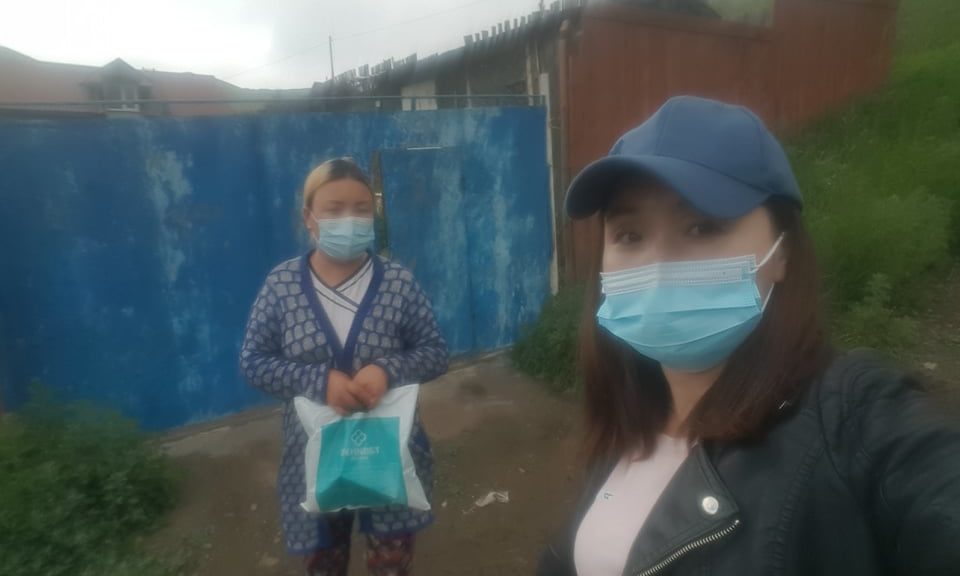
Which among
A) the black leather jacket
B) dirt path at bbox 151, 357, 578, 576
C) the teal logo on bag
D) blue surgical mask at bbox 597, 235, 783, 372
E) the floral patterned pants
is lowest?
dirt path at bbox 151, 357, 578, 576

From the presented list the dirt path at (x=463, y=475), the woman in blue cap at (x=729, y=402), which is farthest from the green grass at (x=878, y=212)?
the woman in blue cap at (x=729, y=402)

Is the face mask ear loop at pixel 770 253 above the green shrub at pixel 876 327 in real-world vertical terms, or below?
above

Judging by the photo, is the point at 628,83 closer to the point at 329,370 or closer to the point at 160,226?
the point at 160,226

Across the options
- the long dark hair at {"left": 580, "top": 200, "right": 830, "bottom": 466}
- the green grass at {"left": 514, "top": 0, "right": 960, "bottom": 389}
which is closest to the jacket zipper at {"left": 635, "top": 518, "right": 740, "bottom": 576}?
the long dark hair at {"left": 580, "top": 200, "right": 830, "bottom": 466}

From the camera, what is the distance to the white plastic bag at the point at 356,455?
1842 millimetres

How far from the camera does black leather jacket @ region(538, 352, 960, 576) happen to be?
31.6 inches

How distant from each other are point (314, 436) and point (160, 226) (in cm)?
277

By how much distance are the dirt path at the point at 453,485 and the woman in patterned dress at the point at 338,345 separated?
1.10 meters

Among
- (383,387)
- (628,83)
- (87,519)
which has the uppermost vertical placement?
(628,83)

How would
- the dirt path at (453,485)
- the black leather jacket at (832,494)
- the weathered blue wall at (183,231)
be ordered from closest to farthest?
the black leather jacket at (832,494) < the dirt path at (453,485) < the weathered blue wall at (183,231)

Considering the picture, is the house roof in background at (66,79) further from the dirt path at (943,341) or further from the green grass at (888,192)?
the dirt path at (943,341)

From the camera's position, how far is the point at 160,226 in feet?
13.3

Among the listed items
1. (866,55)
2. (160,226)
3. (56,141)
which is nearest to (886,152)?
(866,55)

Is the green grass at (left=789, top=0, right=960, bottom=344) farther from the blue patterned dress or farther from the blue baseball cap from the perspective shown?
the blue baseball cap
